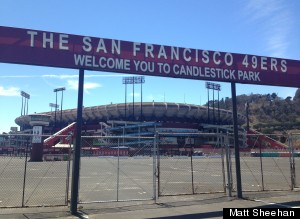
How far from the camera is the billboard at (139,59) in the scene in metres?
9.59

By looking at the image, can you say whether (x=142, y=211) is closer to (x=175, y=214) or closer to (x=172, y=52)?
(x=175, y=214)

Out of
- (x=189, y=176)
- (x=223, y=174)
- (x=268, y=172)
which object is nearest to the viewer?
(x=223, y=174)

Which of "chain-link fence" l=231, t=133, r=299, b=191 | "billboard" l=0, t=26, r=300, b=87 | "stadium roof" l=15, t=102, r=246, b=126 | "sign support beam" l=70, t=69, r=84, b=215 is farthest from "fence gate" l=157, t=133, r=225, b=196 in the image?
"stadium roof" l=15, t=102, r=246, b=126

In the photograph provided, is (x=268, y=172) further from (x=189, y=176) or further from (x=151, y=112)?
(x=151, y=112)

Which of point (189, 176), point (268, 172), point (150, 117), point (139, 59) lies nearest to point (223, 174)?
point (139, 59)

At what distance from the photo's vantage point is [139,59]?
1077 cm

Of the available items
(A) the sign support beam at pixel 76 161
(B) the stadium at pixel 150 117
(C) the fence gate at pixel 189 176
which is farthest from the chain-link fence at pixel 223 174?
(B) the stadium at pixel 150 117

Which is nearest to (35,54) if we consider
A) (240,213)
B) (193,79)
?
(193,79)

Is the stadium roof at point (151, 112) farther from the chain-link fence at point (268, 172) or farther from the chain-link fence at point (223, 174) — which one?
the chain-link fence at point (223, 174)

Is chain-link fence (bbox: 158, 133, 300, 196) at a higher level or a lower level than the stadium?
lower

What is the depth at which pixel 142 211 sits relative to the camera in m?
9.76

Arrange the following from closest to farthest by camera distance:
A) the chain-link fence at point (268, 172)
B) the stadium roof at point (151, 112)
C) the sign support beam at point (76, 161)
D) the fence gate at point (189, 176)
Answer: the sign support beam at point (76, 161) → the fence gate at point (189, 176) → the chain-link fence at point (268, 172) → the stadium roof at point (151, 112)

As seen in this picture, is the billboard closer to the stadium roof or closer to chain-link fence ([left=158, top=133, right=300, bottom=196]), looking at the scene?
chain-link fence ([left=158, top=133, right=300, bottom=196])

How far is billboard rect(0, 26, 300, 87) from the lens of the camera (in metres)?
9.59
